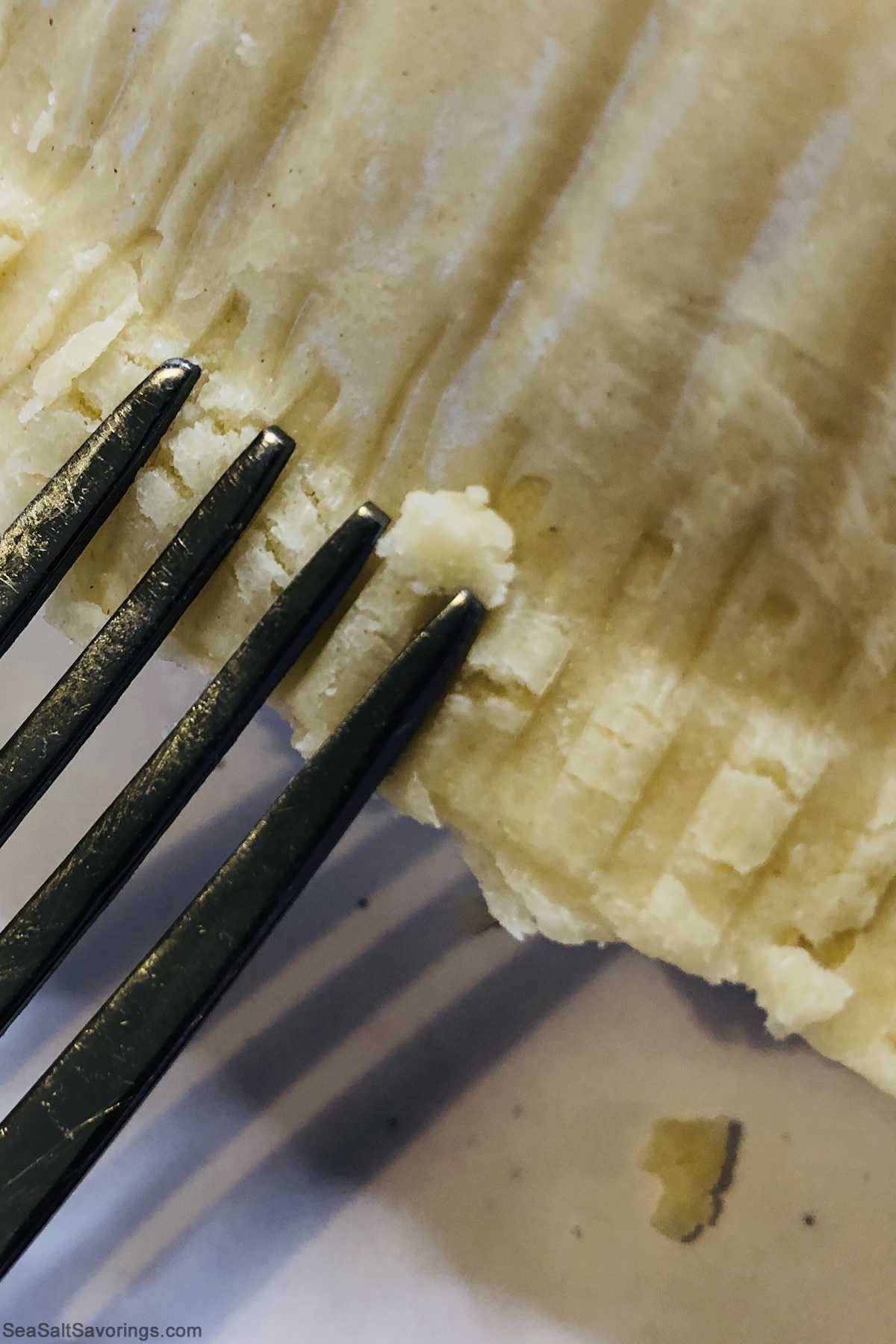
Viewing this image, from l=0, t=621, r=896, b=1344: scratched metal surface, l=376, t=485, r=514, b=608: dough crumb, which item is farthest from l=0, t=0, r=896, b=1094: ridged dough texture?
l=0, t=621, r=896, b=1344: scratched metal surface

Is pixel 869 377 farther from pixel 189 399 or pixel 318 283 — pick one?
pixel 189 399

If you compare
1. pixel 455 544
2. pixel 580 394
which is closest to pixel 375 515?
pixel 455 544

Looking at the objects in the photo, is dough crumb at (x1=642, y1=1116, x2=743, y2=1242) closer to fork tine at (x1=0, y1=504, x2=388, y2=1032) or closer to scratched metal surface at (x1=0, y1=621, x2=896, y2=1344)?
scratched metal surface at (x1=0, y1=621, x2=896, y2=1344)

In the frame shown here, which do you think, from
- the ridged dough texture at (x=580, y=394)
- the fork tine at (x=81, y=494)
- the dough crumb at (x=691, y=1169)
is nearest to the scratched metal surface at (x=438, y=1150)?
the dough crumb at (x=691, y=1169)

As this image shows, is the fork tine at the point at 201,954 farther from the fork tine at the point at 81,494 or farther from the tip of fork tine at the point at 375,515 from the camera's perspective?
the fork tine at the point at 81,494

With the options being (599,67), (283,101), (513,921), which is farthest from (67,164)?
(513,921)

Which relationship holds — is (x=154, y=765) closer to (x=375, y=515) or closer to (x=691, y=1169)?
(x=375, y=515)
